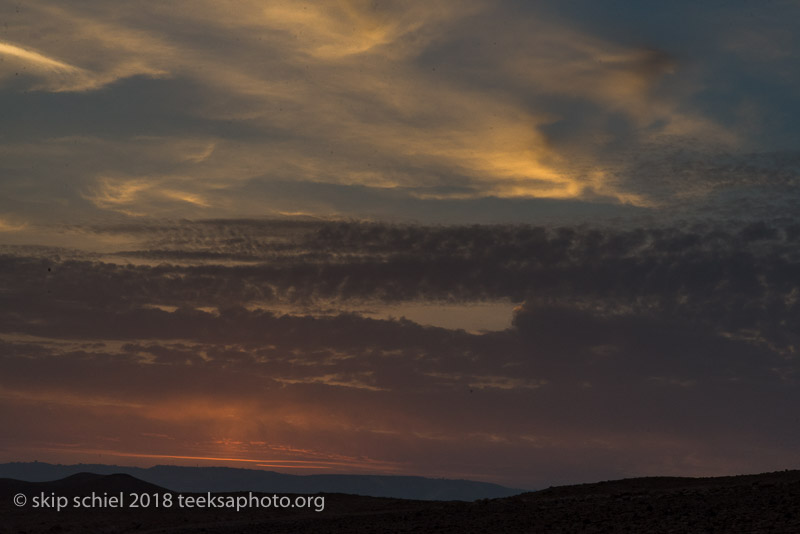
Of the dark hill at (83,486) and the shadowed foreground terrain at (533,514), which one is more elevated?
the dark hill at (83,486)

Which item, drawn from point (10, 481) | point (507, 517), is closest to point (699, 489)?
point (507, 517)

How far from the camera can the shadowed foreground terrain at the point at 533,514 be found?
40.5m

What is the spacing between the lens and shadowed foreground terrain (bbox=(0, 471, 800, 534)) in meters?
40.5

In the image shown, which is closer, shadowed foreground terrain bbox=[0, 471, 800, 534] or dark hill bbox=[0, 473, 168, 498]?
shadowed foreground terrain bbox=[0, 471, 800, 534]

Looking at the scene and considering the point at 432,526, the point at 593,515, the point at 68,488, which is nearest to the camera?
the point at 593,515

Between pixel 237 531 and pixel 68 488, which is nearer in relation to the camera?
pixel 237 531

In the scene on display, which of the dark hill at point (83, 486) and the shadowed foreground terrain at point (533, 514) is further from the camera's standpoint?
the dark hill at point (83, 486)

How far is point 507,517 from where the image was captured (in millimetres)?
49031

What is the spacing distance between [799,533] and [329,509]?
40.9 metres

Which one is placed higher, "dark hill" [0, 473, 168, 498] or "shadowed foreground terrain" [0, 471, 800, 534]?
"dark hill" [0, 473, 168, 498]

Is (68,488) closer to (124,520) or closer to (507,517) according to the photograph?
(124,520)

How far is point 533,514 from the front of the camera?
48906mm

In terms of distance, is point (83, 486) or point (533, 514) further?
point (83, 486)

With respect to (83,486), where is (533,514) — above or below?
below
